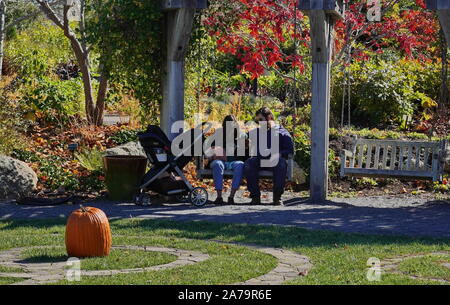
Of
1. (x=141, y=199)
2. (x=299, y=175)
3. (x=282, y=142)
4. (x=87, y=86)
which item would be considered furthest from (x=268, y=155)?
(x=87, y=86)

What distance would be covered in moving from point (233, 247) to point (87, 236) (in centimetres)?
144

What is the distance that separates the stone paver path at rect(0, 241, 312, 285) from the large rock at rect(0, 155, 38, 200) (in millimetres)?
3749

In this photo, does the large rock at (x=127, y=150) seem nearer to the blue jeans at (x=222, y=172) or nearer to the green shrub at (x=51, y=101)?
the blue jeans at (x=222, y=172)

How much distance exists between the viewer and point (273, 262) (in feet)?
24.8

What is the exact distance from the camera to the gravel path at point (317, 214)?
9797 mm

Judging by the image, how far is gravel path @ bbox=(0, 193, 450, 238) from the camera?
9.80 m

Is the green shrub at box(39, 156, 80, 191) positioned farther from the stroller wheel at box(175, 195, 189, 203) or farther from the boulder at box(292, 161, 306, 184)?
the boulder at box(292, 161, 306, 184)

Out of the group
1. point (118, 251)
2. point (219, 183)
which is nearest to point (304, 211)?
point (219, 183)

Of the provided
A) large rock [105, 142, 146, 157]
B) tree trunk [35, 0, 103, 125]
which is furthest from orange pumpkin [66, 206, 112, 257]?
tree trunk [35, 0, 103, 125]

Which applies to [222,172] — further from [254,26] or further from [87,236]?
[87,236]

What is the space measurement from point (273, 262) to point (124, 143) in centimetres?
781

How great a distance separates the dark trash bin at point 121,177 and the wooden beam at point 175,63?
832 millimetres

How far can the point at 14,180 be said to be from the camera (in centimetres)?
1201

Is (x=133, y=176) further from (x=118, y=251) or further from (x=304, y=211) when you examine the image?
(x=118, y=251)
